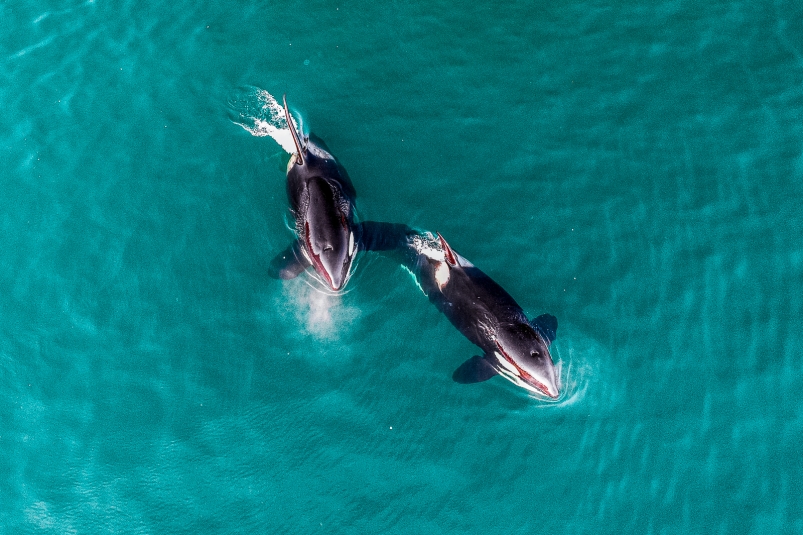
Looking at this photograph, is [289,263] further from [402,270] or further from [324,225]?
[402,270]

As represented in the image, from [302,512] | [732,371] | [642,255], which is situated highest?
[642,255]

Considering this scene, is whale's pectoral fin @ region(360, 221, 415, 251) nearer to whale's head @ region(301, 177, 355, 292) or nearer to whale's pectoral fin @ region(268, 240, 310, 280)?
whale's head @ region(301, 177, 355, 292)

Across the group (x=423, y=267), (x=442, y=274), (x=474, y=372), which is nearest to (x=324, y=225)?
(x=423, y=267)

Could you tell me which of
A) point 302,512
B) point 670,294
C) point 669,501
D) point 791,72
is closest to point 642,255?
point 670,294

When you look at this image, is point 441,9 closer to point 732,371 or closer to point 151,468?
point 732,371

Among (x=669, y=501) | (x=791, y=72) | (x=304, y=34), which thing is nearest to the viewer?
(x=669, y=501)

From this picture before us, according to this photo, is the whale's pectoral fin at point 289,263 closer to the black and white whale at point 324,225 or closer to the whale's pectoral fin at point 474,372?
the black and white whale at point 324,225

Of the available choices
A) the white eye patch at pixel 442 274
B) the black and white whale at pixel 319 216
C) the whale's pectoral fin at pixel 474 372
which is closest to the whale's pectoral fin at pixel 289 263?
the black and white whale at pixel 319 216
